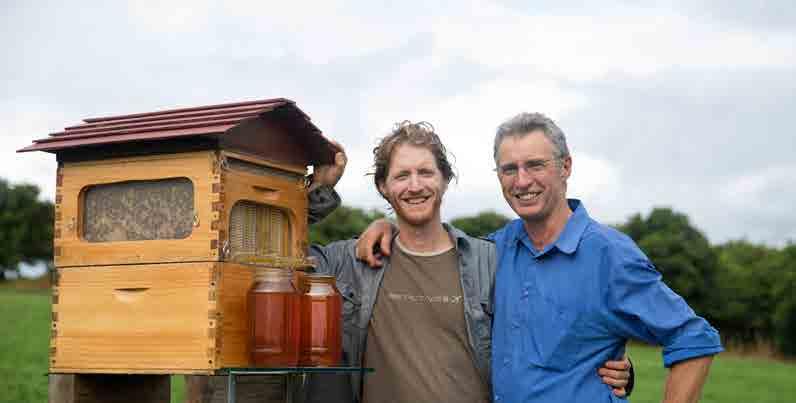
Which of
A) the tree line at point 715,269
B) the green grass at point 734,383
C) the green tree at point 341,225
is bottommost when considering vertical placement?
the green grass at point 734,383

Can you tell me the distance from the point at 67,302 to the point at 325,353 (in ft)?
5.24

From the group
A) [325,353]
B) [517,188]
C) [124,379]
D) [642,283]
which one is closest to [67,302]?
[124,379]

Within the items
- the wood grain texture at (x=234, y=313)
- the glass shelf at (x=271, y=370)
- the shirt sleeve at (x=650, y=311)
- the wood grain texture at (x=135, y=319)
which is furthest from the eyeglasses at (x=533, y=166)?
the wood grain texture at (x=135, y=319)

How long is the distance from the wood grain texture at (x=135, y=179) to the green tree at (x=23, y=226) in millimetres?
67158

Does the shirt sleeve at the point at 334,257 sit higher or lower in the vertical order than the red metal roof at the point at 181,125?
lower

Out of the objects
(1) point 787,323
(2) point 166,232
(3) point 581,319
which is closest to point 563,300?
(3) point 581,319

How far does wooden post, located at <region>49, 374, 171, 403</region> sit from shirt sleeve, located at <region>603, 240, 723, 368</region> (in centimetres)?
301

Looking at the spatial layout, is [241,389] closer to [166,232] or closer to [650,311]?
[166,232]

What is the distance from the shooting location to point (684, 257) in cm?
5906

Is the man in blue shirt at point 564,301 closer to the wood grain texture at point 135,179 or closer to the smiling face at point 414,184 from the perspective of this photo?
the smiling face at point 414,184

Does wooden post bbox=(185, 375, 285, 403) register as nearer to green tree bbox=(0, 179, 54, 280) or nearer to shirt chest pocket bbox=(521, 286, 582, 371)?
shirt chest pocket bbox=(521, 286, 582, 371)

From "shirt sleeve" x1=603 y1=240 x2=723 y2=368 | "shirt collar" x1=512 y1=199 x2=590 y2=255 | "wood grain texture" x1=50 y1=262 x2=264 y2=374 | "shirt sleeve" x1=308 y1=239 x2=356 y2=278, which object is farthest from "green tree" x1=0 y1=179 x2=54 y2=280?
"shirt sleeve" x1=603 y1=240 x2=723 y2=368

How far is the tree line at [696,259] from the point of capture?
50.3m

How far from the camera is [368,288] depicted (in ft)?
20.2
